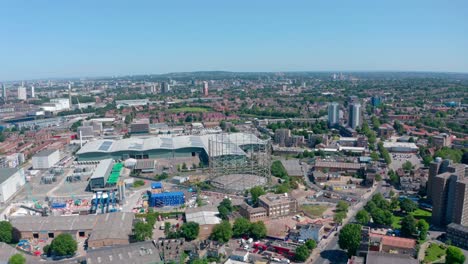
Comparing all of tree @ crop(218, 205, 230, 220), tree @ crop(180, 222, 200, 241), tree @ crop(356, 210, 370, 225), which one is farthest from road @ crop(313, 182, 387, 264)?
tree @ crop(180, 222, 200, 241)

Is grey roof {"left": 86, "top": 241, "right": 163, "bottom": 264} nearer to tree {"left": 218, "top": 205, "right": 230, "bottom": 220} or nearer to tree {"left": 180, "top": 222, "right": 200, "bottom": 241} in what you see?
tree {"left": 180, "top": 222, "right": 200, "bottom": 241}

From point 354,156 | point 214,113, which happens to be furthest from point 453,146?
point 214,113

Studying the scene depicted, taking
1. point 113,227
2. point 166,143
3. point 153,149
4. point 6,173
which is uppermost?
point 166,143

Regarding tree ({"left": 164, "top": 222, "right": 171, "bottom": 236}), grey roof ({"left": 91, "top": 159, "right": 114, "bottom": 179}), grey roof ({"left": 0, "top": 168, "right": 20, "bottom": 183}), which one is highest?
grey roof ({"left": 0, "top": 168, "right": 20, "bottom": 183})

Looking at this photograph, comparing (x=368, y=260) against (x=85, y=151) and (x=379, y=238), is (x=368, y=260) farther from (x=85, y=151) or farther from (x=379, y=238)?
(x=85, y=151)

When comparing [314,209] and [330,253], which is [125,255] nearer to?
[330,253]

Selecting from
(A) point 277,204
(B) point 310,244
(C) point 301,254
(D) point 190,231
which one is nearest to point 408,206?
(A) point 277,204
